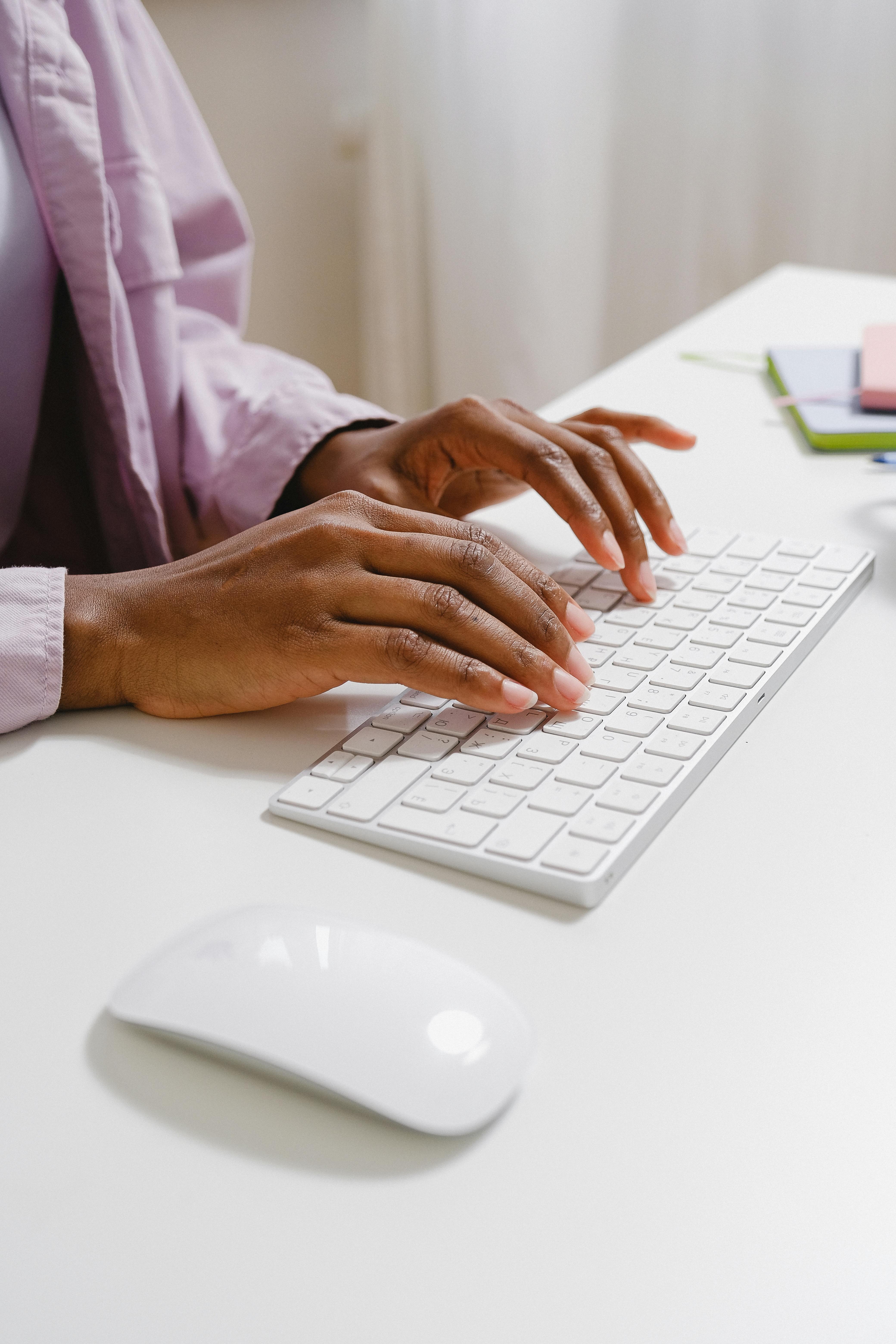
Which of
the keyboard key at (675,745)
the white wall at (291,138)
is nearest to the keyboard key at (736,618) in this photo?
the keyboard key at (675,745)

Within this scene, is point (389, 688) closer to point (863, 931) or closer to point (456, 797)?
point (456, 797)

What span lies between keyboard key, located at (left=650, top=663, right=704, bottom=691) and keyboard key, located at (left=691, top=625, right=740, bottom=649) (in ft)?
0.09

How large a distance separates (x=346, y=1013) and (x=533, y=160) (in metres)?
→ 1.84

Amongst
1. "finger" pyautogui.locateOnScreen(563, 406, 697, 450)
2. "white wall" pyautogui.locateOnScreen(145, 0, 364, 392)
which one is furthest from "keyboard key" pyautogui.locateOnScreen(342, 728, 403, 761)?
"white wall" pyautogui.locateOnScreen(145, 0, 364, 392)

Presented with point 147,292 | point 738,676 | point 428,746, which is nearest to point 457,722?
point 428,746

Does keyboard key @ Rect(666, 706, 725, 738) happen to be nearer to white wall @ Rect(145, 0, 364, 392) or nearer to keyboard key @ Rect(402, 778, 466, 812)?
keyboard key @ Rect(402, 778, 466, 812)

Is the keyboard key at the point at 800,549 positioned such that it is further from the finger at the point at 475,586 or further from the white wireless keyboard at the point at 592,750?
the finger at the point at 475,586

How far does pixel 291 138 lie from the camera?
191 cm

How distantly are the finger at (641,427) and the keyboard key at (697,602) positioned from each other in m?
0.18

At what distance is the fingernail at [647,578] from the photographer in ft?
1.84

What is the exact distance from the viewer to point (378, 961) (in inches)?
12.7

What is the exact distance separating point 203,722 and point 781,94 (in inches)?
67.3

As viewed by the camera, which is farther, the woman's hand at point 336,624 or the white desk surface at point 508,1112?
the woman's hand at point 336,624

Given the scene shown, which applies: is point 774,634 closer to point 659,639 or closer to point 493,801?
point 659,639
